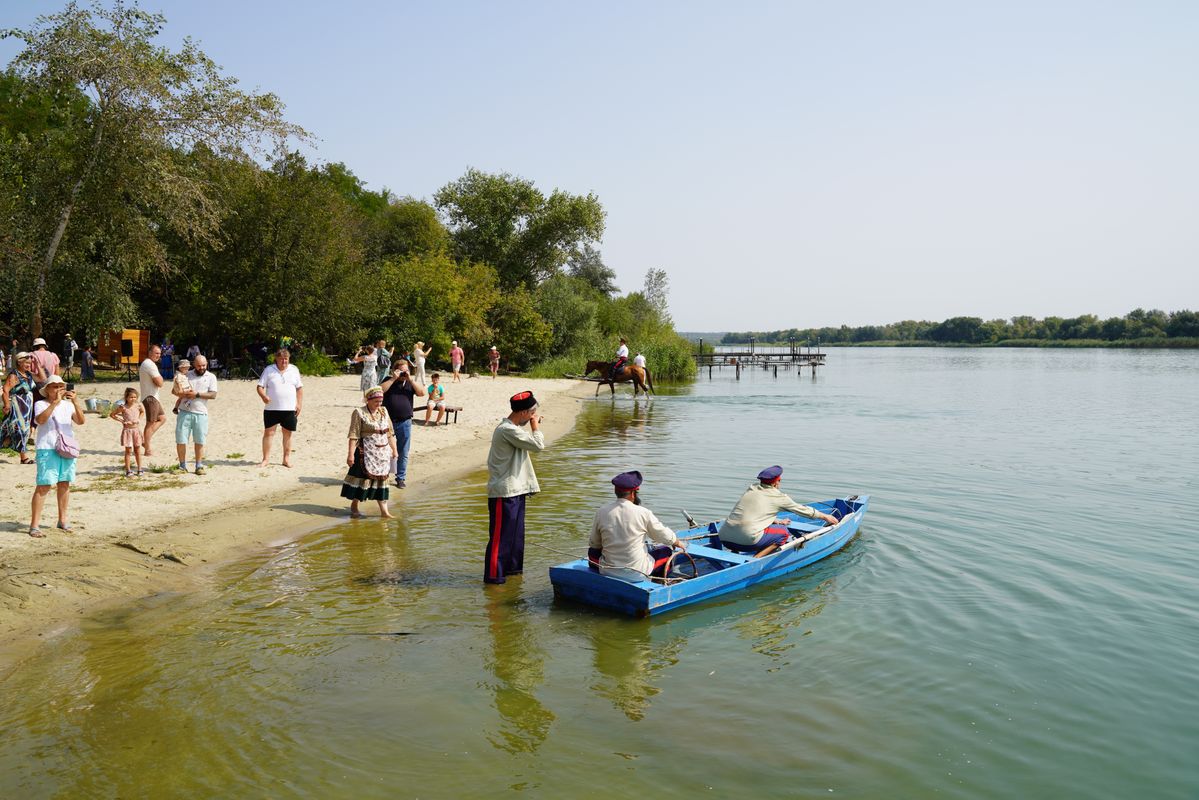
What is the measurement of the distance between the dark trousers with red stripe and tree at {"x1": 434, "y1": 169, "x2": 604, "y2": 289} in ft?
155

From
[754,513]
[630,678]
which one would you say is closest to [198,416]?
[754,513]

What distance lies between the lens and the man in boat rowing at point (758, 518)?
10.7 meters

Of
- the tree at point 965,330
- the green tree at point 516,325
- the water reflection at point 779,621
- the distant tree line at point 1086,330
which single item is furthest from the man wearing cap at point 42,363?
the tree at point 965,330

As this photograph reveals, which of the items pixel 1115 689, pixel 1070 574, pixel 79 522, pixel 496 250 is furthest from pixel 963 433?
pixel 496 250

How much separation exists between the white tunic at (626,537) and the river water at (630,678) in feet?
2.01

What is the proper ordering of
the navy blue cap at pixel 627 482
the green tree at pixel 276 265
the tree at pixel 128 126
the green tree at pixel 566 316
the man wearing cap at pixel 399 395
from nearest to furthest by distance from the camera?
the navy blue cap at pixel 627 482, the man wearing cap at pixel 399 395, the tree at pixel 128 126, the green tree at pixel 276 265, the green tree at pixel 566 316

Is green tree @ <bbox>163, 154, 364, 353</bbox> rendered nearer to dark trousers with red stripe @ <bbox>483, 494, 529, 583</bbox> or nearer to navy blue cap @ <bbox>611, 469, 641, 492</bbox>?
dark trousers with red stripe @ <bbox>483, 494, 529, 583</bbox>

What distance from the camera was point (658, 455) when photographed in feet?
71.8

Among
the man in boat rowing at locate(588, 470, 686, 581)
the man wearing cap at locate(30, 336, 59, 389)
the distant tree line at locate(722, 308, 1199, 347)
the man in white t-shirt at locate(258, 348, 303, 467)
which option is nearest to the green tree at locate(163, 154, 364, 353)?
the man wearing cap at locate(30, 336, 59, 389)

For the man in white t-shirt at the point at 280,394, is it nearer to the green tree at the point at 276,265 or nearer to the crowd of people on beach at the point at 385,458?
the crowd of people on beach at the point at 385,458

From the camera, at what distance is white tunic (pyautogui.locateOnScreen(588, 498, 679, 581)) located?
29.2ft

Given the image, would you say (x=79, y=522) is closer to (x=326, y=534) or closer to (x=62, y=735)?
(x=326, y=534)

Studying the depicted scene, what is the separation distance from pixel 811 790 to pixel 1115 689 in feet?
12.5

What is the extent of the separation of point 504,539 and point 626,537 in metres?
1.66
